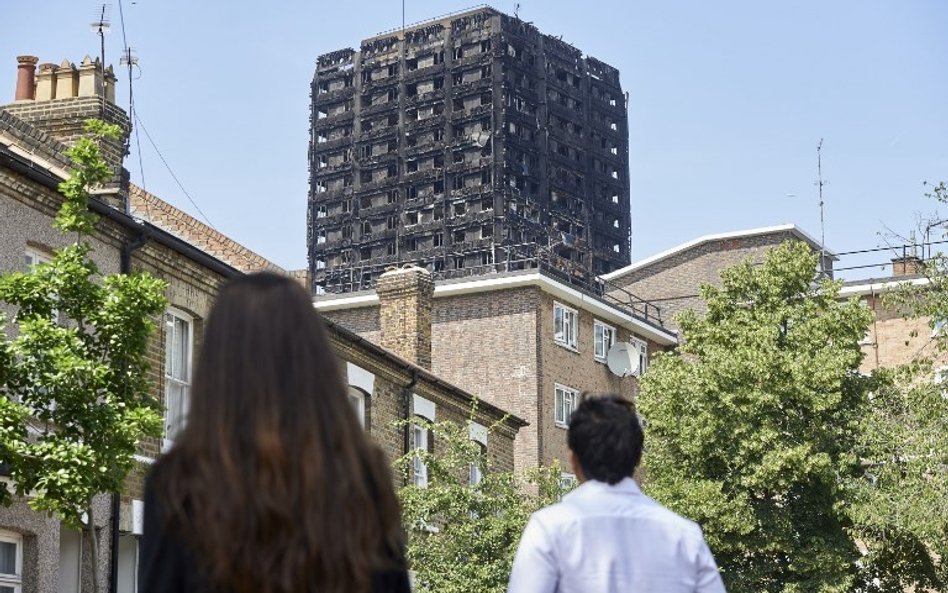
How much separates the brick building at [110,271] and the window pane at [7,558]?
0.07 feet

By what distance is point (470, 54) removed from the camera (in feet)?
424

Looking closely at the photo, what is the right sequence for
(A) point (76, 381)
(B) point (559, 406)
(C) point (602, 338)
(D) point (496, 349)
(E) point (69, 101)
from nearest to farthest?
(A) point (76, 381)
(E) point (69, 101)
(D) point (496, 349)
(B) point (559, 406)
(C) point (602, 338)

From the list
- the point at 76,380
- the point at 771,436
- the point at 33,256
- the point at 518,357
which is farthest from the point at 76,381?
the point at 518,357

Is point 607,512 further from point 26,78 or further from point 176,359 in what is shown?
point 26,78

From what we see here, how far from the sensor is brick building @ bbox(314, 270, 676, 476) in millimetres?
51094

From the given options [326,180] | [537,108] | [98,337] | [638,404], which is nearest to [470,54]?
[537,108]

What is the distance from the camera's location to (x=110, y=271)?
2309cm

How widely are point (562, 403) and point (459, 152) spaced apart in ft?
252

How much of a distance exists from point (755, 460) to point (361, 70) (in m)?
101

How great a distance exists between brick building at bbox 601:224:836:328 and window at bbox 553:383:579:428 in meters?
9.46

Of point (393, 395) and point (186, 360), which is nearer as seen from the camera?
point (186, 360)

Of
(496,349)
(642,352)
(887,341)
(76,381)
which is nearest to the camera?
(76,381)

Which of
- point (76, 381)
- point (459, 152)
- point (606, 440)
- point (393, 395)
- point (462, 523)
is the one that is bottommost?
point (606, 440)

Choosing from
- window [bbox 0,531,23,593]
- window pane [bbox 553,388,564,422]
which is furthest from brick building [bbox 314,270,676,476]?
window [bbox 0,531,23,593]
